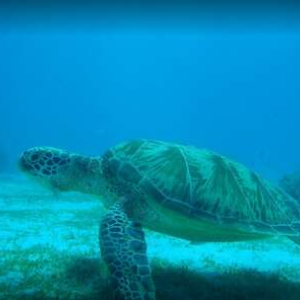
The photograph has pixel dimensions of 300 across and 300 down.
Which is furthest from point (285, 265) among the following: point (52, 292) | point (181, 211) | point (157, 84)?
point (157, 84)

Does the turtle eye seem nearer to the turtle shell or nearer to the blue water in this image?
the turtle shell

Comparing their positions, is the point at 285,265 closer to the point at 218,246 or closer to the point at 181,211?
the point at 218,246

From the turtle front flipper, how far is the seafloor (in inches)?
14.4

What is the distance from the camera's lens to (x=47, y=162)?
21.8 ft

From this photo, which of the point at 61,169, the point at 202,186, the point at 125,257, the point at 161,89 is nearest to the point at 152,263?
the point at 202,186

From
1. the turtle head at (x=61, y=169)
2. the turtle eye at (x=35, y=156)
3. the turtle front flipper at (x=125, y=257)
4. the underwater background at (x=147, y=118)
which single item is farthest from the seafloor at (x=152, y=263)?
the turtle eye at (x=35, y=156)

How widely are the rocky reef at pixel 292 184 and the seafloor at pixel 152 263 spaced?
8178mm

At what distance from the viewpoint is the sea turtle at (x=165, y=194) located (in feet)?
18.5

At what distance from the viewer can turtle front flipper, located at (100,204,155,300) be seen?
455 cm

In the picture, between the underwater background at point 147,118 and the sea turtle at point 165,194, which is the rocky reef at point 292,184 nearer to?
the underwater background at point 147,118

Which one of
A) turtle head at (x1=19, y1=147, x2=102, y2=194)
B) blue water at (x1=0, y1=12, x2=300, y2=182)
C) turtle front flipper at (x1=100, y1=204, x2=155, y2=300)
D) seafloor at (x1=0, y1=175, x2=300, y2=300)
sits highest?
turtle head at (x1=19, y1=147, x2=102, y2=194)

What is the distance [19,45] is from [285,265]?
13872cm

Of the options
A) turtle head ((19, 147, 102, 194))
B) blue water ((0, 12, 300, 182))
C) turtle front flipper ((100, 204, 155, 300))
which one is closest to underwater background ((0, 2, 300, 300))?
turtle front flipper ((100, 204, 155, 300))

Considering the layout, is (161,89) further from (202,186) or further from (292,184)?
(202,186)
